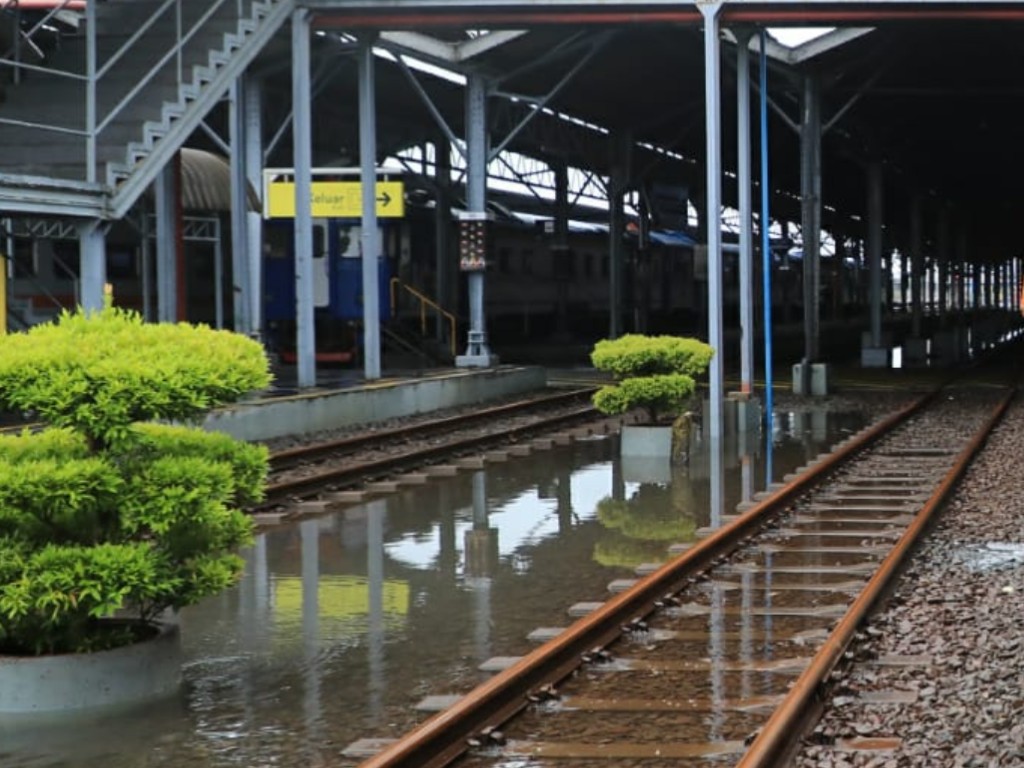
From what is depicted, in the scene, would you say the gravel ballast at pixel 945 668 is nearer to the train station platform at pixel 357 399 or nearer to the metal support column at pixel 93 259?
the train station platform at pixel 357 399

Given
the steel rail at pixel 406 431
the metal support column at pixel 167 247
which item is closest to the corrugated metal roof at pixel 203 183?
the metal support column at pixel 167 247

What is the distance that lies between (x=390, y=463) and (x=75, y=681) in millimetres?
9858

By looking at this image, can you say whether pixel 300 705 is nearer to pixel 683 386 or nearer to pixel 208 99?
pixel 683 386

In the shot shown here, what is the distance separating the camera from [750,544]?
39.2 ft

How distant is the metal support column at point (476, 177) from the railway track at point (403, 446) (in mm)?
1979

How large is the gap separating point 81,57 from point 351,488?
912cm

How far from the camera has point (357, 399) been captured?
22.2 m

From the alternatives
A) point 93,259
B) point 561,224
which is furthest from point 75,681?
point 561,224

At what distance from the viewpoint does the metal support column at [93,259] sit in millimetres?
17141

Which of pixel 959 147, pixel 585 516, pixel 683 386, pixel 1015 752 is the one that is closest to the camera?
pixel 1015 752

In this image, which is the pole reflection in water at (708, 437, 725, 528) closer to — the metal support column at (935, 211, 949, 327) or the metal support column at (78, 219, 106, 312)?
the metal support column at (78, 219, 106, 312)

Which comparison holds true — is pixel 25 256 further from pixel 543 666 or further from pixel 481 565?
pixel 543 666

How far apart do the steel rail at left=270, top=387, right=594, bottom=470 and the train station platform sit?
2.25ft

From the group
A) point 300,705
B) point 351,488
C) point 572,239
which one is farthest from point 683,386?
point 572,239
